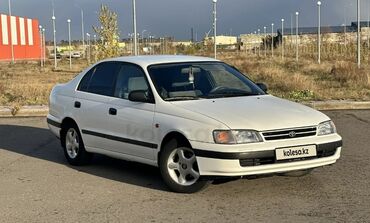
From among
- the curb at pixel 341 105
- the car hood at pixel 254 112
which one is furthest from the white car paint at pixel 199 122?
the curb at pixel 341 105

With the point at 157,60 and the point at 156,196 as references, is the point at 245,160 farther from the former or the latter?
the point at 157,60

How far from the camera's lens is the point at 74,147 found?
8.11 m

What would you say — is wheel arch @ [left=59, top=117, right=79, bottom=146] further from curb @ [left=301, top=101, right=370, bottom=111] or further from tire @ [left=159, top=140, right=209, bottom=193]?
curb @ [left=301, top=101, right=370, bottom=111]

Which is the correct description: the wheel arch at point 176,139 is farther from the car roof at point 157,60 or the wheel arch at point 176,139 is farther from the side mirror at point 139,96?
the car roof at point 157,60

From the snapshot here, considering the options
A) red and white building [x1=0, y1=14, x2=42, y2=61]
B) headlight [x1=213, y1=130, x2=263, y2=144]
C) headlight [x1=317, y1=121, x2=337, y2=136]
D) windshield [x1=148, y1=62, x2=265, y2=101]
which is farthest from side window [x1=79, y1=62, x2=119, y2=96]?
red and white building [x1=0, y1=14, x2=42, y2=61]

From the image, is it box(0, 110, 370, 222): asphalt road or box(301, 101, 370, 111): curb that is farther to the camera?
box(301, 101, 370, 111): curb

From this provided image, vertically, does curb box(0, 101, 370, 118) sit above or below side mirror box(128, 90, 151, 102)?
below

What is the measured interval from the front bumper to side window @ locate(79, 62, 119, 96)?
6.65 feet

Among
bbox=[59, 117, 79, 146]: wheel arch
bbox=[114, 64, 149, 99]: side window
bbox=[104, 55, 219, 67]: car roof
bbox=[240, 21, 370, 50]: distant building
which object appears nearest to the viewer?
bbox=[114, 64, 149, 99]: side window

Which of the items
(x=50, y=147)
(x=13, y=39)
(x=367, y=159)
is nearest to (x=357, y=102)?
(x=367, y=159)

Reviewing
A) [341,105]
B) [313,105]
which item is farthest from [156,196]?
[341,105]

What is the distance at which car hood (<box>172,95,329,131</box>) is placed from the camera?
Result: 581 centimetres

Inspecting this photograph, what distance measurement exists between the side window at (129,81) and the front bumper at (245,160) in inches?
56.7

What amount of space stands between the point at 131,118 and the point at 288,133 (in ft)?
6.55
